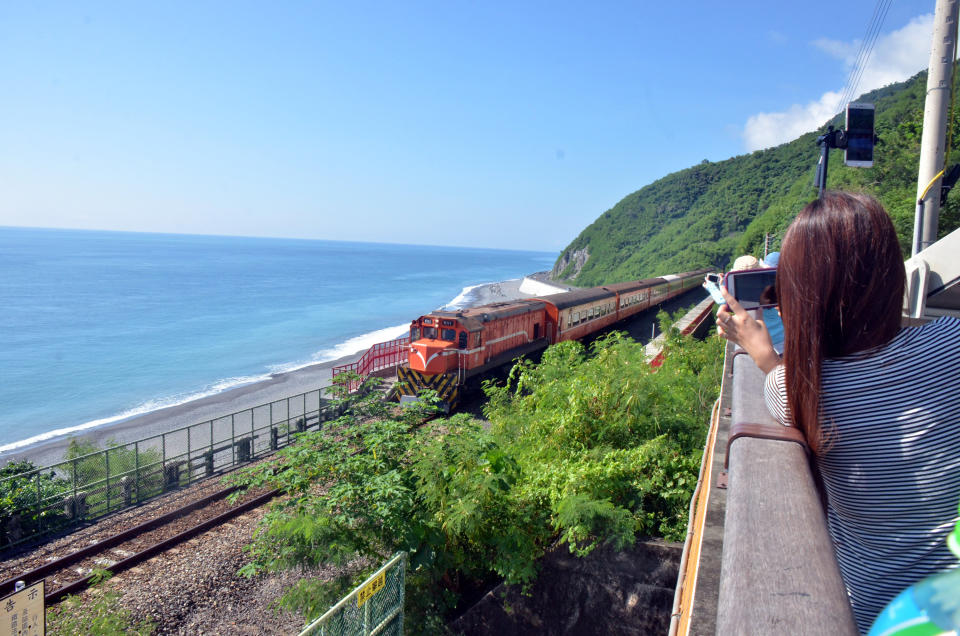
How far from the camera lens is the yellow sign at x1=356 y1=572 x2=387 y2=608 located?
5.45 meters

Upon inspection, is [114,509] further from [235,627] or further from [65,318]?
[65,318]

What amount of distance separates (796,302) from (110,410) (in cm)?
4106

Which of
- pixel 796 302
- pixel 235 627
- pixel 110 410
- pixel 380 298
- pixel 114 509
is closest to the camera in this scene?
pixel 796 302

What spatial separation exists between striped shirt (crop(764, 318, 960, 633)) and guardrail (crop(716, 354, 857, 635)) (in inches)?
5.0

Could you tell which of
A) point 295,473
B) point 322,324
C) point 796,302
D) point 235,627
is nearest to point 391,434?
point 295,473

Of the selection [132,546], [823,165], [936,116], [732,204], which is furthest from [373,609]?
[732,204]

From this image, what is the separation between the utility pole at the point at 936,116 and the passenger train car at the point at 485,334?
40.6ft

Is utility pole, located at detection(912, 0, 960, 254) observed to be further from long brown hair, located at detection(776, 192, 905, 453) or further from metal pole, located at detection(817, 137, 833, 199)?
long brown hair, located at detection(776, 192, 905, 453)

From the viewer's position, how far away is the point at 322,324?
68.2 metres

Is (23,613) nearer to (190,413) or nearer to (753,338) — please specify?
(753,338)

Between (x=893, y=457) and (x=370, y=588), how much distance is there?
16.9 feet

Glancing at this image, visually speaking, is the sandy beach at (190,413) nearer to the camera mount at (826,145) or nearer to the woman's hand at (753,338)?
the camera mount at (826,145)

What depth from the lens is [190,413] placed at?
107 ft

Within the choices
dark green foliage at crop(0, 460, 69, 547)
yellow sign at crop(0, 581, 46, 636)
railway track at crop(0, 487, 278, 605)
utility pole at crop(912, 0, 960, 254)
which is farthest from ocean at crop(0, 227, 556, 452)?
utility pole at crop(912, 0, 960, 254)
